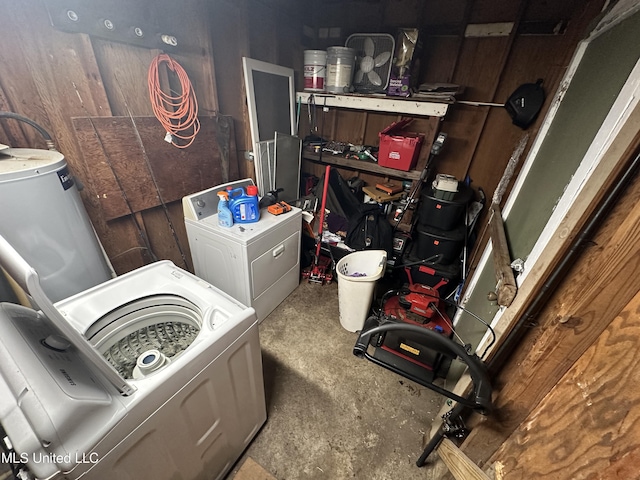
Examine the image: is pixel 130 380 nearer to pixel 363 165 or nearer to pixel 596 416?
pixel 596 416

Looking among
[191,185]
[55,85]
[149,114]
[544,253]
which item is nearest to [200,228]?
[191,185]

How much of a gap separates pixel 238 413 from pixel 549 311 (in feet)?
3.84

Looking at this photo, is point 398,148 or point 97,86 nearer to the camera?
point 97,86

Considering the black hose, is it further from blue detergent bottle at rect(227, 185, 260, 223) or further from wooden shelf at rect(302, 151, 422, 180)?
wooden shelf at rect(302, 151, 422, 180)

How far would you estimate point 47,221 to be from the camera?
1024 mm

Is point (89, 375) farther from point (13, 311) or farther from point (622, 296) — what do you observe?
point (622, 296)

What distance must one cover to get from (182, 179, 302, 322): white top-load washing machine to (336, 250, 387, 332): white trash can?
0.47m

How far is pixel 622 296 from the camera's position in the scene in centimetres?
53

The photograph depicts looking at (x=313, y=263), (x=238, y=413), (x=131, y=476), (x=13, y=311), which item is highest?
(x=13, y=311)
